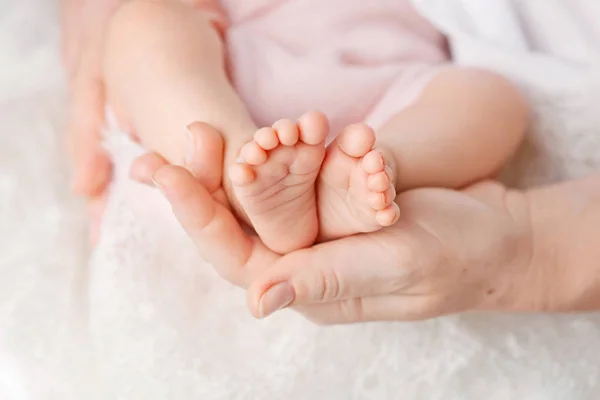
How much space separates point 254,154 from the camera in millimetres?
471

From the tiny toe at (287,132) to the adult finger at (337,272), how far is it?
119 millimetres

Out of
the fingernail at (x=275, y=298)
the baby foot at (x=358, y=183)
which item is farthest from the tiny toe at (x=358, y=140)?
the fingernail at (x=275, y=298)

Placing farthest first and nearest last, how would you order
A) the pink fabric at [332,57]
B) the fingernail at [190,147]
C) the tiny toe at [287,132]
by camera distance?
the pink fabric at [332,57] < the fingernail at [190,147] < the tiny toe at [287,132]

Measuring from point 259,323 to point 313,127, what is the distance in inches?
12.1

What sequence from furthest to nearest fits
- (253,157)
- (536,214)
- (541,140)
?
(541,140), (536,214), (253,157)

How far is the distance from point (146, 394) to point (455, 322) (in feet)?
1.07

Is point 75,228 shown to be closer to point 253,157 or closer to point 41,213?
point 41,213

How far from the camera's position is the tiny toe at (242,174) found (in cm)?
48

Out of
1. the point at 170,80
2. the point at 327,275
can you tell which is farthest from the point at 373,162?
the point at 170,80

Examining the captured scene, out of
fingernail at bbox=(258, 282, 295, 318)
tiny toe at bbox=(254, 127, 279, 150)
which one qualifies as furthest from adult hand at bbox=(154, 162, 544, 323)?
tiny toe at bbox=(254, 127, 279, 150)

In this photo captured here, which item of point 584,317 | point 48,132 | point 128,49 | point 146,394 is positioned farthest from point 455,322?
point 48,132

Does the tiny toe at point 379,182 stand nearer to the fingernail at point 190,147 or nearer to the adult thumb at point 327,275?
the adult thumb at point 327,275

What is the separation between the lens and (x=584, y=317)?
2.32 ft

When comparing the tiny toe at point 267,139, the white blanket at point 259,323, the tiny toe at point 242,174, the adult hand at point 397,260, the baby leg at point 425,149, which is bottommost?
the white blanket at point 259,323
